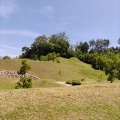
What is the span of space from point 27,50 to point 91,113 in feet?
249

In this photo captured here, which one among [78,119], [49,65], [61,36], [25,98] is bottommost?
[78,119]

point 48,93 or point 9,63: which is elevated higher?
point 9,63

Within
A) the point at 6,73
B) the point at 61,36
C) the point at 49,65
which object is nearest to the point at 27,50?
the point at 61,36

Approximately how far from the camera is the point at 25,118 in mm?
7602

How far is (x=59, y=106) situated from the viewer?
8.72 metres

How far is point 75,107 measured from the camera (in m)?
8.82

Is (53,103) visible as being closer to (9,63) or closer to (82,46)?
(9,63)

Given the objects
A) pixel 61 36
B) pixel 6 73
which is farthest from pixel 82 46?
pixel 6 73

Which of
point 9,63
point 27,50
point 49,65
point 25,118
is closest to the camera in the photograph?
point 25,118

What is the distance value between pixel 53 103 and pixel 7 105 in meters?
1.96

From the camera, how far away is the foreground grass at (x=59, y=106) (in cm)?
791

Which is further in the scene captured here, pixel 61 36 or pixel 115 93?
pixel 61 36

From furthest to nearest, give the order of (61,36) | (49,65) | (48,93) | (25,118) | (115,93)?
(61,36) → (49,65) → (115,93) → (48,93) → (25,118)

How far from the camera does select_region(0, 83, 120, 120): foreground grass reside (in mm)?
7914
